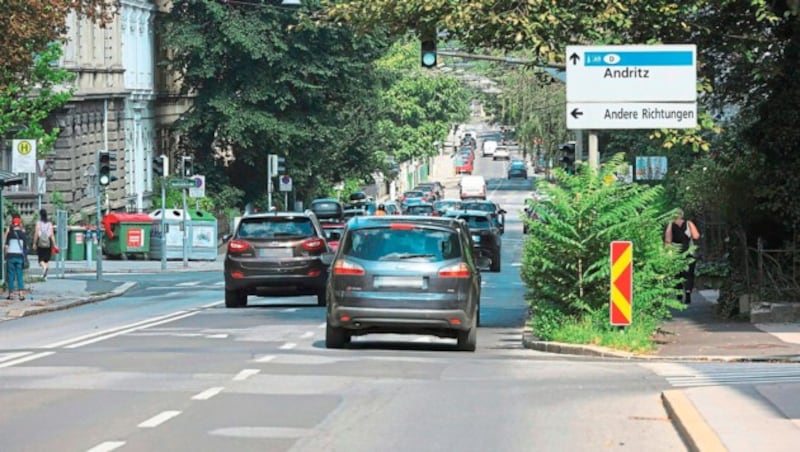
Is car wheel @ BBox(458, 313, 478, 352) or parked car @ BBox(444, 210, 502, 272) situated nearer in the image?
car wheel @ BBox(458, 313, 478, 352)

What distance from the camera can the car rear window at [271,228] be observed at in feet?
99.5

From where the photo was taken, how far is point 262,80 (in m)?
73.8

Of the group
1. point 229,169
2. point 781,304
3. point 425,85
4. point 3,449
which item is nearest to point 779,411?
point 3,449

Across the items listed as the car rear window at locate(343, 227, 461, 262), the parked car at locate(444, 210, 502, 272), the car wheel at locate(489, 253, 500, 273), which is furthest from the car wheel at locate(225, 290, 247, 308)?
the car wheel at locate(489, 253, 500, 273)

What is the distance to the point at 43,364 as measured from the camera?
1822 centimetres

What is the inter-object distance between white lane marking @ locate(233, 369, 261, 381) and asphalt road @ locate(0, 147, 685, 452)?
0.10 ft

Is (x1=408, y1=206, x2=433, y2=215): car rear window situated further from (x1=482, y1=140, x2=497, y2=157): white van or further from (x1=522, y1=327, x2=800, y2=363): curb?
(x1=482, y1=140, x2=497, y2=157): white van

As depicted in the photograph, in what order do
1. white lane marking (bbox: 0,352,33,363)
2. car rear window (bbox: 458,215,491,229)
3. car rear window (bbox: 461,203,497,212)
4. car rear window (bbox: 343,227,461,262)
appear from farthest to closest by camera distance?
car rear window (bbox: 461,203,497,212), car rear window (bbox: 458,215,491,229), car rear window (bbox: 343,227,461,262), white lane marking (bbox: 0,352,33,363)

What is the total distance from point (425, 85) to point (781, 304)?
97830 millimetres

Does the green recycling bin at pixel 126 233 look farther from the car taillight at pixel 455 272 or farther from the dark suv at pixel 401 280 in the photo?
the car taillight at pixel 455 272

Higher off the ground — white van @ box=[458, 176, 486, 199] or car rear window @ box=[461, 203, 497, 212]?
white van @ box=[458, 176, 486, 199]

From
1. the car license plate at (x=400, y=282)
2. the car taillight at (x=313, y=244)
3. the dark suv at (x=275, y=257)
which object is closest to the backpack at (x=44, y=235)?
the dark suv at (x=275, y=257)

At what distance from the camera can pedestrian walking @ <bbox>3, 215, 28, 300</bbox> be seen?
112ft

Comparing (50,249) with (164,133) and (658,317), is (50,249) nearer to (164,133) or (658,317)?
(658,317)
